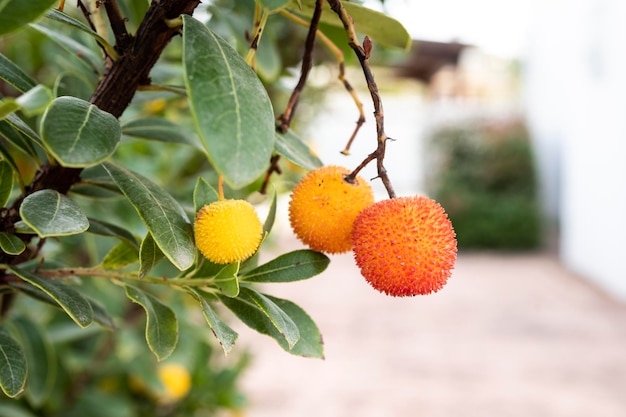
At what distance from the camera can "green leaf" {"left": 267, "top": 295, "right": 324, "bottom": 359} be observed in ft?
1.84

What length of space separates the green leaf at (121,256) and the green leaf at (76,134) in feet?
0.71

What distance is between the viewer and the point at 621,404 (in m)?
3.61

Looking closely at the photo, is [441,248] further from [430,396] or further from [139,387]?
[430,396]

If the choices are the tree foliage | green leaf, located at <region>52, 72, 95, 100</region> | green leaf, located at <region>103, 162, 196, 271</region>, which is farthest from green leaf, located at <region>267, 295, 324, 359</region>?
green leaf, located at <region>52, 72, 95, 100</region>

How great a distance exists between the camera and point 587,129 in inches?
255

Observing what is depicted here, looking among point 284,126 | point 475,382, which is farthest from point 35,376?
point 475,382

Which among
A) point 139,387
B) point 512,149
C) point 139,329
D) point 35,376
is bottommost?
point 512,149

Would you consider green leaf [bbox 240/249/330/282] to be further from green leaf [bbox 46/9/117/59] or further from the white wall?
the white wall

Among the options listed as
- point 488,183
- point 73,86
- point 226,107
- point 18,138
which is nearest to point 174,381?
point 73,86

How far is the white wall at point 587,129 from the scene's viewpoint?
225 inches

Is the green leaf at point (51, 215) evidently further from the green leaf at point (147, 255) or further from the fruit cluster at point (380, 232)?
the fruit cluster at point (380, 232)

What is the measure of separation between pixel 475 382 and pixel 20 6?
3949mm

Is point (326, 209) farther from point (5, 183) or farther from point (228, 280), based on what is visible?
point (5, 183)

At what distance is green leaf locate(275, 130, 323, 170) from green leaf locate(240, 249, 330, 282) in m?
0.07
